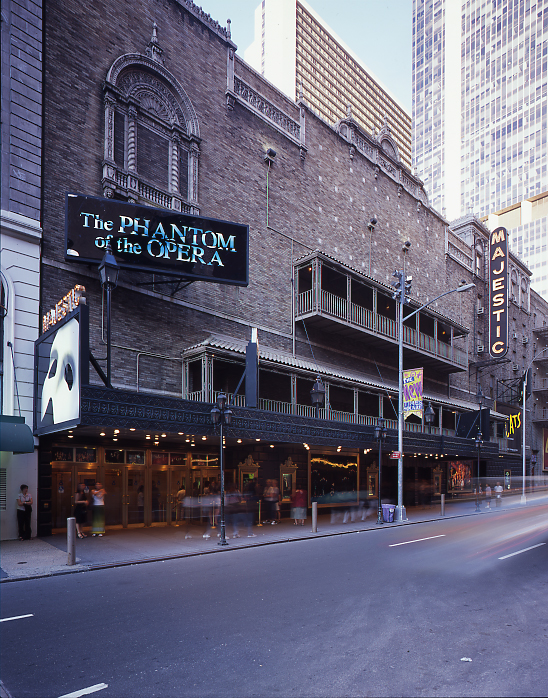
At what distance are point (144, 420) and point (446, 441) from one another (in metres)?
19.7

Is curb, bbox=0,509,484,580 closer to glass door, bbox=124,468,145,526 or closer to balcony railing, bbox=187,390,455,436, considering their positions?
balcony railing, bbox=187,390,455,436

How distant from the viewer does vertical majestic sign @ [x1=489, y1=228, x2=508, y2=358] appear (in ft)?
136

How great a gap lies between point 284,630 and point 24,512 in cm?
1070

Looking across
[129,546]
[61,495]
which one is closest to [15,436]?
[61,495]

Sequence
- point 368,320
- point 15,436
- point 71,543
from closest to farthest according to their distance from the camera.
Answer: point 71,543 → point 15,436 → point 368,320

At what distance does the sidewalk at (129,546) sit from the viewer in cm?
1138

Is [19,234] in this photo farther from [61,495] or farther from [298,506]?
[298,506]

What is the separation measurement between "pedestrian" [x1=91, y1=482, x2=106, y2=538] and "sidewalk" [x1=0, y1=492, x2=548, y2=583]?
0.27 m

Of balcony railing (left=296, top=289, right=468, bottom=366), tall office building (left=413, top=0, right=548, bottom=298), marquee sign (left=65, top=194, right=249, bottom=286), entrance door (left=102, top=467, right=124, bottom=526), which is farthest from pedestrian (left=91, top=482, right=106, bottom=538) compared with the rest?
tall office building (left=413, top=0, right=548, bottom=298)

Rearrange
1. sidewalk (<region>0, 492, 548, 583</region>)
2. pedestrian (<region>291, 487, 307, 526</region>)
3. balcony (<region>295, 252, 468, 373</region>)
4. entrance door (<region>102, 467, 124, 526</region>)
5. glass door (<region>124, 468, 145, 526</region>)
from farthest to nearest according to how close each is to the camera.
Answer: balcony (<region>295, 252, 468, 373</region>)
pedestrian (<region>291, 487, 307, 526</region>)
glass door (<region>124, 468, 145, 526</region>)
entrance door (<region>102, 467, 124, 526</region>)
sidewalk (<region>0, 492, 548, 583</region>)

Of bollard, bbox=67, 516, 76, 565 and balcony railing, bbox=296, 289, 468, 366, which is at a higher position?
balcony railing, bbox=296, 289, 468, 366

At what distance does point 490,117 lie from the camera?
12056 cm

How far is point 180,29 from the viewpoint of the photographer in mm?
21438

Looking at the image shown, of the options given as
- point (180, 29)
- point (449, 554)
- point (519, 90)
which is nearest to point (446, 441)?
point (449, 554)
